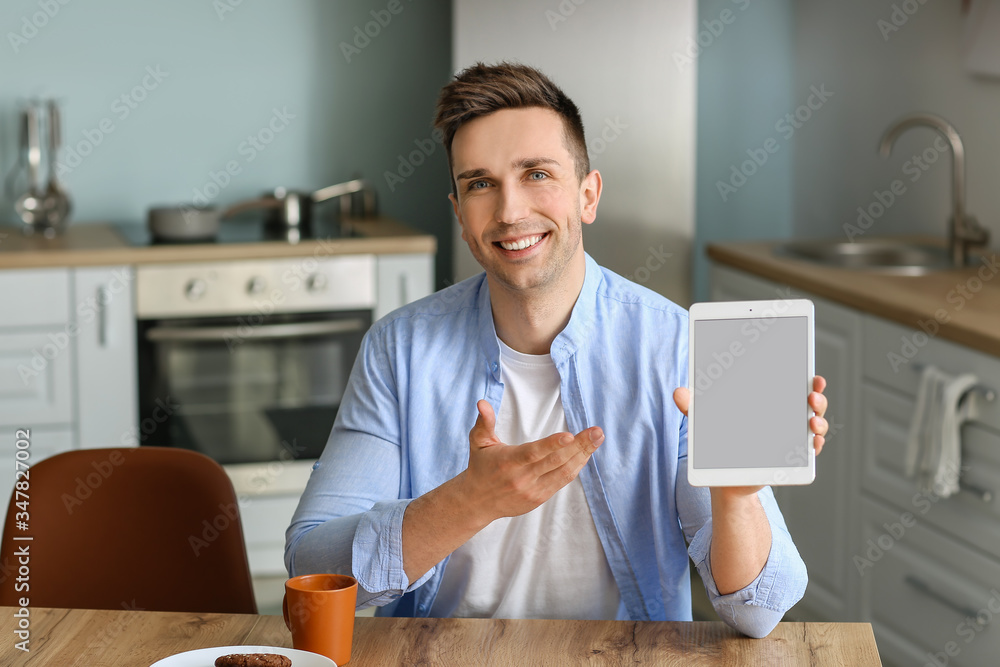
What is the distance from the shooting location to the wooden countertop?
2.75m

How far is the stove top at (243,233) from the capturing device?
297cm

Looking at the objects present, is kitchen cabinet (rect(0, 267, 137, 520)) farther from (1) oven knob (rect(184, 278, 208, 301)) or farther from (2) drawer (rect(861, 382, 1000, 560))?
(2) drawer (rect(861, 382, 1000, 560))

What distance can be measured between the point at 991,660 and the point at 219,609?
56.3 inches

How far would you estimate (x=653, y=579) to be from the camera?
1.37 metres

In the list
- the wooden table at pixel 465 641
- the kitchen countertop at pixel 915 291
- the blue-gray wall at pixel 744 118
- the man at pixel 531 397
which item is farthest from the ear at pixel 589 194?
the blue-gray wall at pixel 744 118

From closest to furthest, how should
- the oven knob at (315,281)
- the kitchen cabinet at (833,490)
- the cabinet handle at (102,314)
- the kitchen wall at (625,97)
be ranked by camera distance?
the kitchen cabinet at (833,490) < the cabinet handle at (102,314) < the oven knob at (315,281) < the kitchen wall at (625,97)

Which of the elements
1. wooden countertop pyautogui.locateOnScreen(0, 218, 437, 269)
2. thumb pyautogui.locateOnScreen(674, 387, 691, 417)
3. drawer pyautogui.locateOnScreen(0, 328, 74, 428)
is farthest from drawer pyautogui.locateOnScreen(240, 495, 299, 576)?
thumb pyautogui.locateOnScreen(674, 387, 691, 417)

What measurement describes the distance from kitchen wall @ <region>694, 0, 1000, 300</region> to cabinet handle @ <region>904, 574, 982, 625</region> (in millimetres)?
1088

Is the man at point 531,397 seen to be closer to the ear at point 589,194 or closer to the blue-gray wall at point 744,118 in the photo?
the ear at point 589,194

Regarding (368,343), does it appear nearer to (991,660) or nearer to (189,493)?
(189,493)

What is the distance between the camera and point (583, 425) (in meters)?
1.38

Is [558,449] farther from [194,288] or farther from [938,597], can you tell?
[194,288]

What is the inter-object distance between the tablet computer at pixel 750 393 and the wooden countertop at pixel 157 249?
200cm

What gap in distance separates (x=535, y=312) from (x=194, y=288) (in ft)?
5.56
